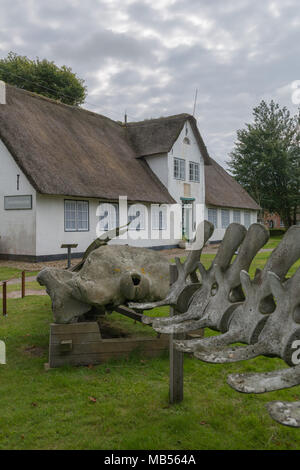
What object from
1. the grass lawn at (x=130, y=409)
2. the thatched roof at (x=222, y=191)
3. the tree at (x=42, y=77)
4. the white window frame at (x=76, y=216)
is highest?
the tree at (x=42, y=77)

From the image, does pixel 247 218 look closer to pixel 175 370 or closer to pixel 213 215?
pixel 213 215

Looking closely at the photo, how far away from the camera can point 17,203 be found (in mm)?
15734

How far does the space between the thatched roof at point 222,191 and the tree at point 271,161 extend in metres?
7.81

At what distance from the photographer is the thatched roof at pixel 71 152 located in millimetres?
15367

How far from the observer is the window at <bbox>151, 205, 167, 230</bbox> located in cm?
2197

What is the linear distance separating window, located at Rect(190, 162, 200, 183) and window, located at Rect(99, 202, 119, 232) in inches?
302

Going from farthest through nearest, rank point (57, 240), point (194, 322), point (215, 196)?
1. point (215, 196)
2. point (57, 240)
3. point (194, 322)

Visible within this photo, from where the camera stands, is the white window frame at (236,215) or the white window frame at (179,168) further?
the white window frame at (236,215)

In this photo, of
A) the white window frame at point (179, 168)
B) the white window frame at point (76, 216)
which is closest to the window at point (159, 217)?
the white window frame at point (179, 168)

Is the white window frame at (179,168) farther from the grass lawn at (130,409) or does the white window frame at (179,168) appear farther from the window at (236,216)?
the grass lawn at (130,409)

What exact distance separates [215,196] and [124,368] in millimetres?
24467

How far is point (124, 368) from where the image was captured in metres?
4.37
